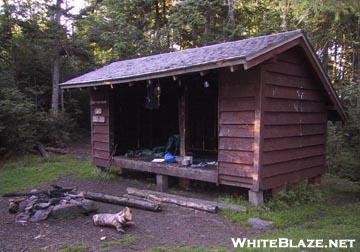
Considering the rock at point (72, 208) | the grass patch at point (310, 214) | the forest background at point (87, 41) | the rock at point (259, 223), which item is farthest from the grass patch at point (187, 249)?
the forest background at point (87, 41)

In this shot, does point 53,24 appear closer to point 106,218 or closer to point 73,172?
point 73,172

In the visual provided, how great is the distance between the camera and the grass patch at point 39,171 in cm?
1162

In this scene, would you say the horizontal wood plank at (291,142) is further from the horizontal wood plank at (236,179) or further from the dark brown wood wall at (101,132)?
the dark brown wood wall at (101,132)

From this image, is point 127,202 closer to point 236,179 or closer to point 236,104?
point 236,179

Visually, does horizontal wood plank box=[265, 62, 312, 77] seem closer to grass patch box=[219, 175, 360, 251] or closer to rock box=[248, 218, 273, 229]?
grass patch box=[219, 175, 360, 251]

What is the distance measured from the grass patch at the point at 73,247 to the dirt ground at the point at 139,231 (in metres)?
0.09

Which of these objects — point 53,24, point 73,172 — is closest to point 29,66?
point 53,24

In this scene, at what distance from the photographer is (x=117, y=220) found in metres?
6.77

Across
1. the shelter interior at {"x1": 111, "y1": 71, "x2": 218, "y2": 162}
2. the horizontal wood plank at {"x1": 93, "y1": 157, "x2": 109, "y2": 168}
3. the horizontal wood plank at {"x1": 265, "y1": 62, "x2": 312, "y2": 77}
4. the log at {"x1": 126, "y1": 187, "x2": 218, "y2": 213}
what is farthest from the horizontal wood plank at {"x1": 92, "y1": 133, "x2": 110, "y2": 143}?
the horizontal wood plank at {"x1": 265, "y1": 62, "x2": 312, "y2": 77}

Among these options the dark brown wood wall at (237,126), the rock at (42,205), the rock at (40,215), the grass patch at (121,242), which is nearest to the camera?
the grass patch at (121,242)

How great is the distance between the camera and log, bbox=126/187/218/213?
26.3 feet

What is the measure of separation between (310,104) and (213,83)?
3.06 m

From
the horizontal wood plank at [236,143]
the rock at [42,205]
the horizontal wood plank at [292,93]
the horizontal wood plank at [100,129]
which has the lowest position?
the rock at [42,205]

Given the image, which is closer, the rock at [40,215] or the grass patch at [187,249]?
the grass patch at [187,249]
